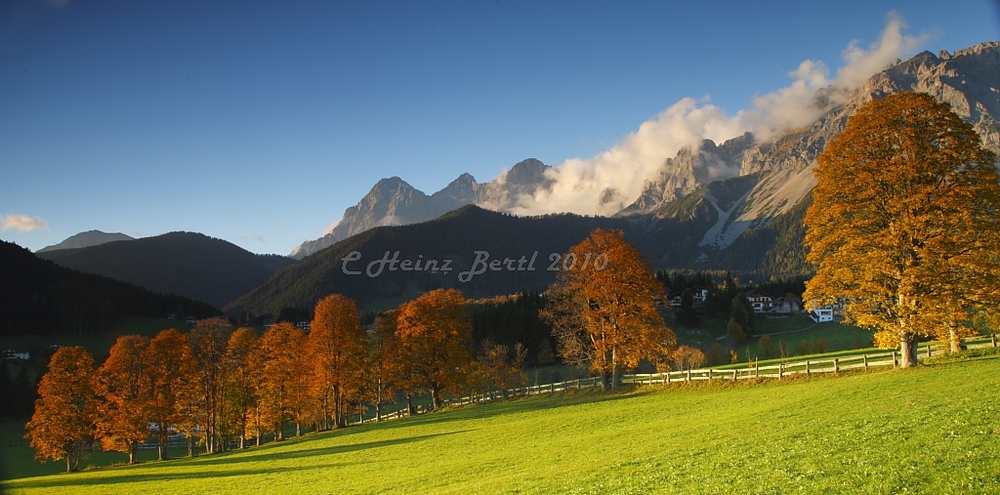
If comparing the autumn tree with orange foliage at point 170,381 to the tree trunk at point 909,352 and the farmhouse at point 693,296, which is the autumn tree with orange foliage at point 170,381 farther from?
the farmhouse at point 693,296

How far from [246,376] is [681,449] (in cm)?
5243

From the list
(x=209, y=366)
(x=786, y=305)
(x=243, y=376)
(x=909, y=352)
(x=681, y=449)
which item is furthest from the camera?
(x=786, y=305)

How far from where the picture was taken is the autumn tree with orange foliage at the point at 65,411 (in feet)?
168

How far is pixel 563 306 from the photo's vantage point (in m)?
48.6

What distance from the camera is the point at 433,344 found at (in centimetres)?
6519

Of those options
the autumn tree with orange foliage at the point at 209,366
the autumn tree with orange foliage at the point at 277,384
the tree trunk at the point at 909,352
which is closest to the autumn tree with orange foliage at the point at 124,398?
the autumn tree with orange foliage at the point at 209,366

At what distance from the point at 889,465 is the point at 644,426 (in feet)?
53.4

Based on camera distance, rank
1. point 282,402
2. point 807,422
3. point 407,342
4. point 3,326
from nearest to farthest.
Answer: point 807,422 < point 282,402 < point 407,342 < point 3,326

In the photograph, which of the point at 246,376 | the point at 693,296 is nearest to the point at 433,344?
the point at 246,376

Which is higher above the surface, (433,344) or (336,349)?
(336,349)

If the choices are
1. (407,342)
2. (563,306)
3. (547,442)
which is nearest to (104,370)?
(407,342)

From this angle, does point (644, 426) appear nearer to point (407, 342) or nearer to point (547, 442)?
point (547, 442)

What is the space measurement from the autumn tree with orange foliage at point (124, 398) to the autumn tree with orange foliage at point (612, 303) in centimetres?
3914

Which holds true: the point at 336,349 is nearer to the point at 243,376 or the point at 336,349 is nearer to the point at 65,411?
the point at 243,376
